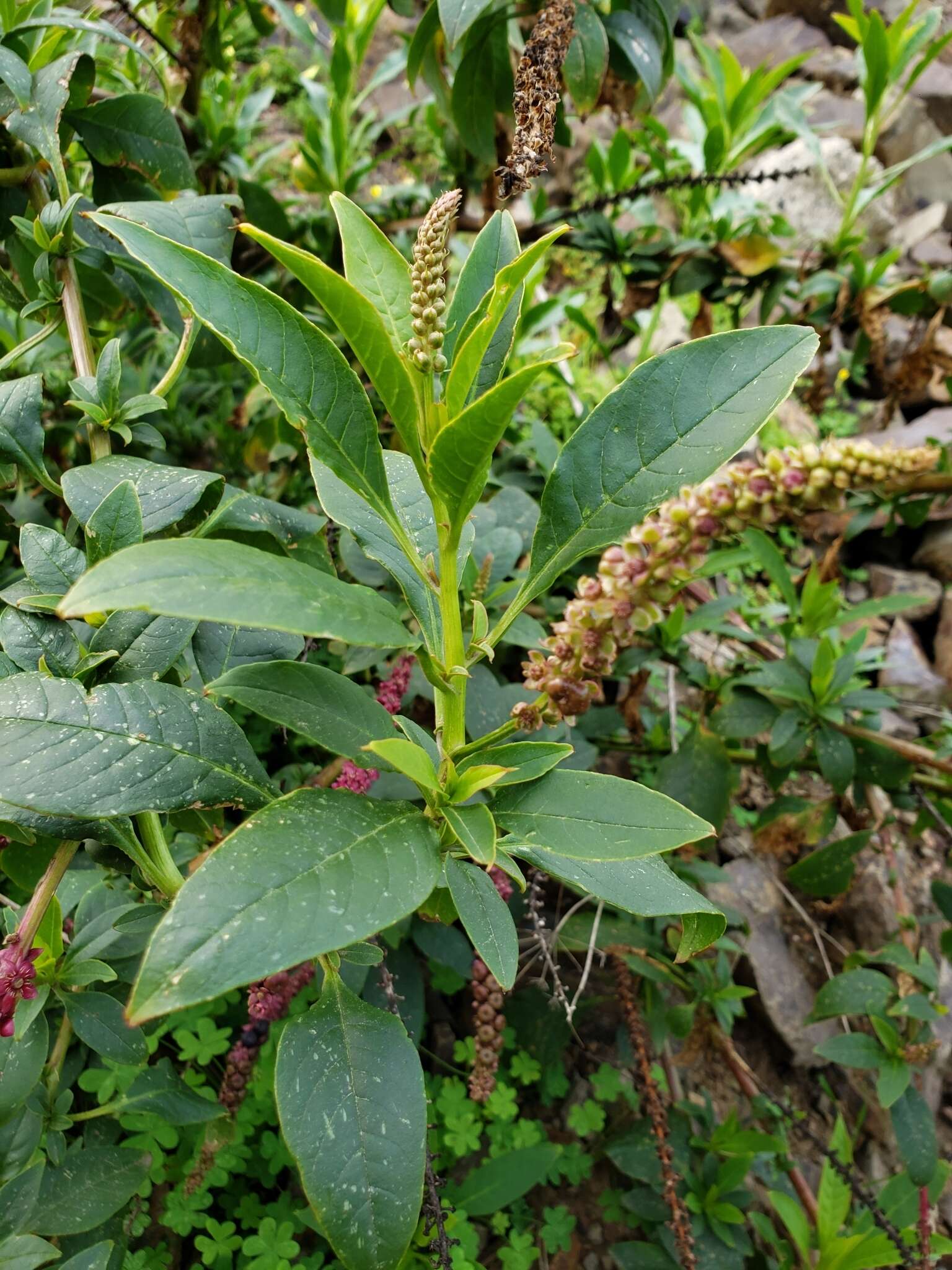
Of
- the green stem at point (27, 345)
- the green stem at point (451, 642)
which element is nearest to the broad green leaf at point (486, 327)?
the green stem at point (451, 642)

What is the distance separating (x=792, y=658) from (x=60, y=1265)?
148 cm

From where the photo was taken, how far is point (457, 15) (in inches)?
44.2

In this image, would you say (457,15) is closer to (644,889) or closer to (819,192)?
(644,889)

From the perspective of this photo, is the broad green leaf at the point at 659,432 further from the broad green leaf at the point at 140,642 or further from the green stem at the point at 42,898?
the green stem at the point at 42,898

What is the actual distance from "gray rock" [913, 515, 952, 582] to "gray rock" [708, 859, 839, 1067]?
162 cm

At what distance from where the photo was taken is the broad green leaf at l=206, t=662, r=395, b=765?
0.66 meters

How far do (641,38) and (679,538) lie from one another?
1351 mm

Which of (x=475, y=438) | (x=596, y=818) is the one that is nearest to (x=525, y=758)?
(x=596, y=818)

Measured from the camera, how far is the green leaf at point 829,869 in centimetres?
163

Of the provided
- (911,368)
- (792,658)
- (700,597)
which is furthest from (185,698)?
(911,368)

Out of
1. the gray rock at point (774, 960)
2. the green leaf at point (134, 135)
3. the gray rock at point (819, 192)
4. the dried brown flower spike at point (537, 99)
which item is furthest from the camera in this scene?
the gray rock at point (819, 192)

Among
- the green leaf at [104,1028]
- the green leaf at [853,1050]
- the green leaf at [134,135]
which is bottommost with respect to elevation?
the green leaf at [853,1050]

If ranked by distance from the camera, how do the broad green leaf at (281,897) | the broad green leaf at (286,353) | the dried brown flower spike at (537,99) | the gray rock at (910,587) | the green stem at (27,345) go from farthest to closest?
the gray rock at (910,587), the green stem at (27,345), the dried brown flower spike at (537,99), the broad green leaf at (286,353), the broad green leaf at (281,897)

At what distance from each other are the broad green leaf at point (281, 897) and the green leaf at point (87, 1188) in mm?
695
